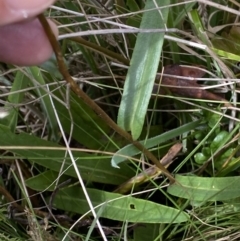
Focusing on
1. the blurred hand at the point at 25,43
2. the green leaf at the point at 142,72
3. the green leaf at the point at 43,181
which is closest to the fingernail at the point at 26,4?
the blurred hand at the point at 25,43

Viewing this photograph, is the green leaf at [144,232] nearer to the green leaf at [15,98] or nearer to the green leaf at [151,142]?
the green leaf at [151,142]

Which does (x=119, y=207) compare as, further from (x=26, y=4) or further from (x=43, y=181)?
(x=26, y=4)

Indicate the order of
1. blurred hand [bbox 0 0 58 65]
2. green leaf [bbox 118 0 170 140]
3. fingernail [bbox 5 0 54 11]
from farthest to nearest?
green leaf [bbox 118 0 170 140] < blurred hand [bbox 0 0 58 65] < fingernail [bbox 5 0 54 11]

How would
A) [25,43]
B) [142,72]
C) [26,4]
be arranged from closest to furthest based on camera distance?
1. [26,4]
2. [25,43]
3. [142,72]

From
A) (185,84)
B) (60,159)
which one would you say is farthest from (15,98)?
(185,84)

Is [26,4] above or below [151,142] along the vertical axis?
above

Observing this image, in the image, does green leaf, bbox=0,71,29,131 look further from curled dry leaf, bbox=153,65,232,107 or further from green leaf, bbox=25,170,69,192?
curled dry leaf, bbox=153,65,232,107

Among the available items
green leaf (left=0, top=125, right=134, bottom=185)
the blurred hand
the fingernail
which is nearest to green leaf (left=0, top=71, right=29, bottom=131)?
green leaf (left=0, top=125, right=134, bottom=185)

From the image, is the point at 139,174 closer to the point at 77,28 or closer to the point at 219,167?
the point at 219,167

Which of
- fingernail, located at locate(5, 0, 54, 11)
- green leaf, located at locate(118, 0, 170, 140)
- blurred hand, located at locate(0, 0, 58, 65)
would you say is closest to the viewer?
fingernail, located at locate(5, 0, 54, 11)
